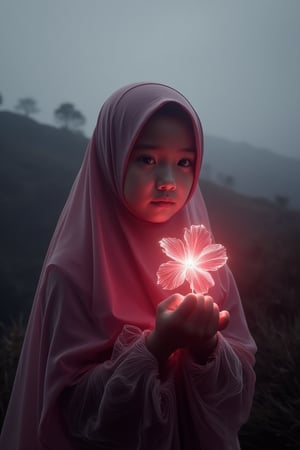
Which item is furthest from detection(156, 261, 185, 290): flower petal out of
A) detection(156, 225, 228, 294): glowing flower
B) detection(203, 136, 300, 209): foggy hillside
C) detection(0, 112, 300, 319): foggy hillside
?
detection(203, 136, 300, 209): foggy hillside

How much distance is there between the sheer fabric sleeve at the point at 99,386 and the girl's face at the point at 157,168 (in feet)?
1.01

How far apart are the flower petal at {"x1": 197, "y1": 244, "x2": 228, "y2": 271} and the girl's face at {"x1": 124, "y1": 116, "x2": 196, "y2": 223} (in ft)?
0.60

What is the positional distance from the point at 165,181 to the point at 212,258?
23cm

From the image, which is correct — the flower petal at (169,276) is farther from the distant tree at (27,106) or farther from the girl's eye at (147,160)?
the distant tree at (27,106)

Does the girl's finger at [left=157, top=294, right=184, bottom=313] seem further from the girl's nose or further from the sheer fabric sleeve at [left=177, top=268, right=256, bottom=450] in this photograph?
the girl's nose

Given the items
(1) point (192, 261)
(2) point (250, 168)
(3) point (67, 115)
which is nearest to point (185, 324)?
(1) point (192, 261)

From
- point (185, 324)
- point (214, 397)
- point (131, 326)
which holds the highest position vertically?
point (185, 324)

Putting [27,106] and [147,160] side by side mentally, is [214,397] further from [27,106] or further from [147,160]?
[27,106]

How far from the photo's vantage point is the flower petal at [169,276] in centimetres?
76

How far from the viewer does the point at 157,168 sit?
0.90 meters

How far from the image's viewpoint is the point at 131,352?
2.58ft

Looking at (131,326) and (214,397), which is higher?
(131,326)

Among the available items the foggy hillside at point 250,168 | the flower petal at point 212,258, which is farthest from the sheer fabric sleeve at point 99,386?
the foggy hillside at point 250,168

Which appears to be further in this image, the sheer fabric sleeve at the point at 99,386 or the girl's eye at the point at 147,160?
the girl's eye at the point at 147,160
